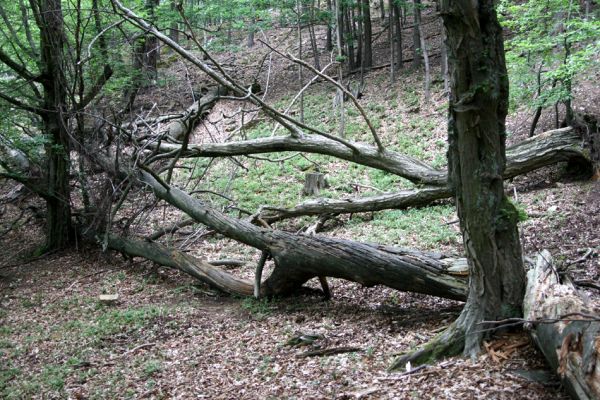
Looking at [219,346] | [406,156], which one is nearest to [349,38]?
[406,156]

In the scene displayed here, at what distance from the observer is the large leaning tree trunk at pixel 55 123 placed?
1152cm

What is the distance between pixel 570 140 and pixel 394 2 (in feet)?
33.0

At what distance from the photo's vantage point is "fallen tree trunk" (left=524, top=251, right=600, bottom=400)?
140 inches

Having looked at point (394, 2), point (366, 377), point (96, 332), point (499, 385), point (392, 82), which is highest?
point (394, 2)

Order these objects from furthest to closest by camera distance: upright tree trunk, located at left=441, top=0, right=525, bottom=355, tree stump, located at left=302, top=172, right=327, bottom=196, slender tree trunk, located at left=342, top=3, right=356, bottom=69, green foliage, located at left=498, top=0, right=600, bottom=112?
slender tree trunk, located at left=342, top=3, right=356, bottom=69 → tree stump, located at left=302, top=172, right=327, bottom=196 → green foliage, located at left=498, top=0, right=600, bottom=112 → upright tree trunk, located at left=441, top=0, right=525, bottom=355

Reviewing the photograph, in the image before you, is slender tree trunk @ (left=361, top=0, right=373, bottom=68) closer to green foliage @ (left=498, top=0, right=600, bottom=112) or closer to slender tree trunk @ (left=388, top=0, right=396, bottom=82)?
slender tree trunk @ (left=388, top=0, right=396, bottom=82)

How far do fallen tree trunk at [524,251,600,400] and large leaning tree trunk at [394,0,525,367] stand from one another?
274mm

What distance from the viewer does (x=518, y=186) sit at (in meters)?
11.1

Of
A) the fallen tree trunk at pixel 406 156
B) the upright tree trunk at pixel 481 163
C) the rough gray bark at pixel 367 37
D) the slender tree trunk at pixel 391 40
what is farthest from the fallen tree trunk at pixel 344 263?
the rough gray bark at pixel 367 37

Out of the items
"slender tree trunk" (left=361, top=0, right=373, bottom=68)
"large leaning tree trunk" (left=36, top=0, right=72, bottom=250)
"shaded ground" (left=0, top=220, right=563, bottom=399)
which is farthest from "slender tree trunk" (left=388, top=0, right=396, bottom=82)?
"shaded ground" (left=0, top=220, right=563, bottom=399)

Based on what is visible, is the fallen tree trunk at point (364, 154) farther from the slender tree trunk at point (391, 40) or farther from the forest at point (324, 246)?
the slender tree trunk at point (391, 40)

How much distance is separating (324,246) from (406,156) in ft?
16.0

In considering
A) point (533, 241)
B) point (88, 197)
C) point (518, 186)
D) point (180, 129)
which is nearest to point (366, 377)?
point (533, 241)

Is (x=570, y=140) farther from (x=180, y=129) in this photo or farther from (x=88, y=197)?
(x=180, y=129)
